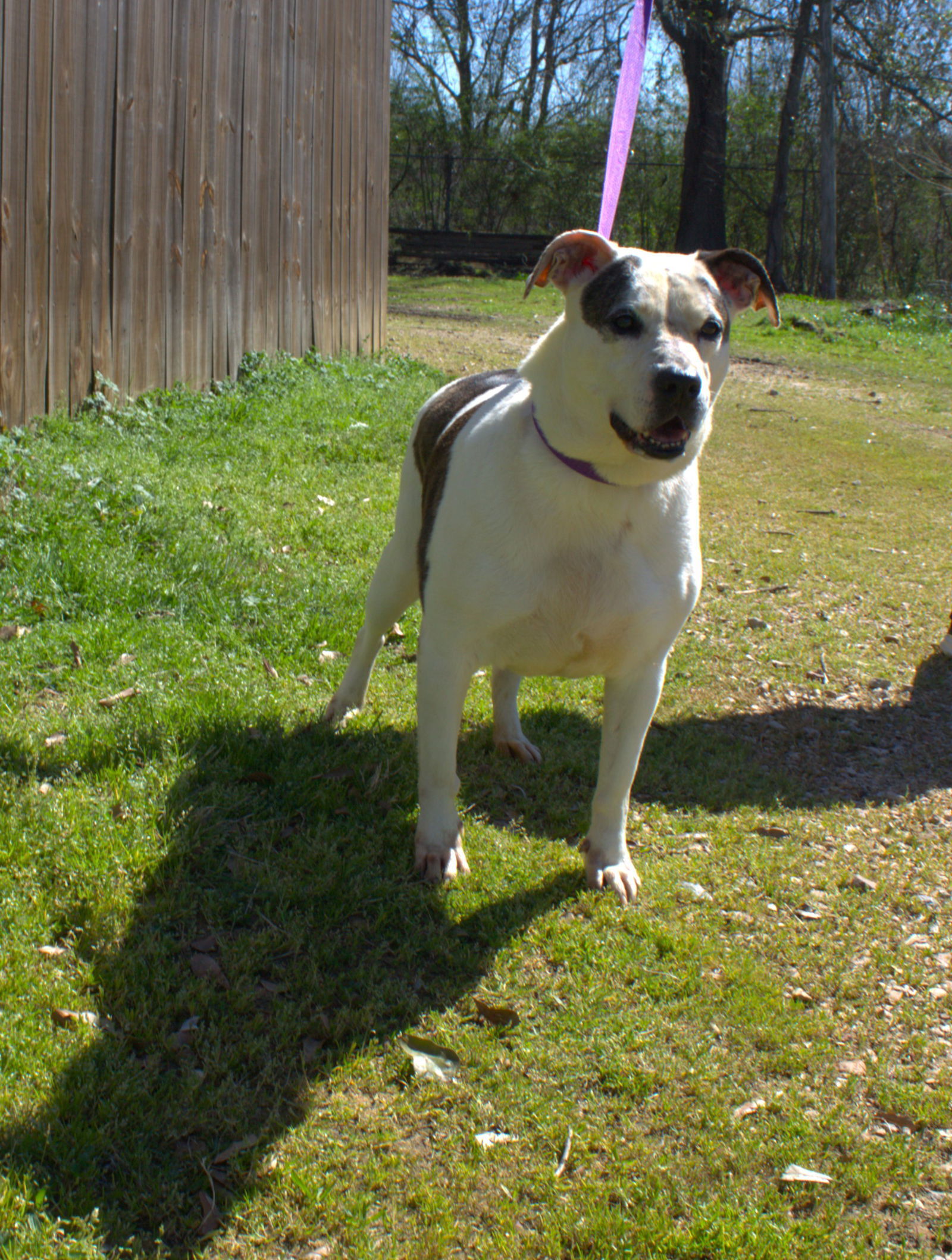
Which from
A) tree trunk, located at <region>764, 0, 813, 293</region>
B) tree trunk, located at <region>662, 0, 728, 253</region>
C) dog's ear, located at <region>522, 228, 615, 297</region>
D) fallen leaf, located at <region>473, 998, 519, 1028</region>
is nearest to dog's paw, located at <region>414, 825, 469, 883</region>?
fallen leaf, located at <region>473, 998, 519, 1028</region>

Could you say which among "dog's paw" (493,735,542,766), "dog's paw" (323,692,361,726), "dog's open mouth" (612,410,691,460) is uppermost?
"dog's open mouth" (612,410,691,460)

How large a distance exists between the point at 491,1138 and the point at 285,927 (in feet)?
2.68

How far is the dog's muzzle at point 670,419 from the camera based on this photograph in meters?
2.61

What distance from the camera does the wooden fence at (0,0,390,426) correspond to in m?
5.81

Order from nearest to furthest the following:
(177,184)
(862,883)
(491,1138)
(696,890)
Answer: (491,1138) → (696,890) → (862,883) → (177,184)

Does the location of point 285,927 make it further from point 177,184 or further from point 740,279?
point 177,184

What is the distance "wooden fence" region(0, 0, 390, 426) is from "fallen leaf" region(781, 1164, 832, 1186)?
532cm

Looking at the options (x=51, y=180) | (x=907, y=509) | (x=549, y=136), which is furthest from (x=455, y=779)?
(x=549, y=136)

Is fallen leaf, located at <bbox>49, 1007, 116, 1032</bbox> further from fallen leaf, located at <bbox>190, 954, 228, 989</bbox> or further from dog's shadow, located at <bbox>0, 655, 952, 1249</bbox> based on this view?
fallen leaf, located at <bbox>190, 954, 228, 989</bbox>

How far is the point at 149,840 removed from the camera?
306cm

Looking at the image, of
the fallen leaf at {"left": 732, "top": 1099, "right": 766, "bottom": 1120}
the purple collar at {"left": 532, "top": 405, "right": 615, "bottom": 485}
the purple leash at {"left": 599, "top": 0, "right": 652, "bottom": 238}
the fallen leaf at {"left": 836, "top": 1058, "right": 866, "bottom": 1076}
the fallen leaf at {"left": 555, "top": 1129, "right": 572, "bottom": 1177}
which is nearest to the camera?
the fallen leaf at {"left": 555, "top": 1129, "right": 572, "bottom": 1177}

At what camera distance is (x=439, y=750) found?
10.4 feet

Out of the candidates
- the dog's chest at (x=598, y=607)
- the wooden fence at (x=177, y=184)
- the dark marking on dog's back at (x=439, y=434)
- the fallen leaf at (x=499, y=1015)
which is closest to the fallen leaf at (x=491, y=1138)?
the fallen leaf at (x=499, y=1015)

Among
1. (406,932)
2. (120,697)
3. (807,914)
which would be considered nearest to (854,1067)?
(807,914)
